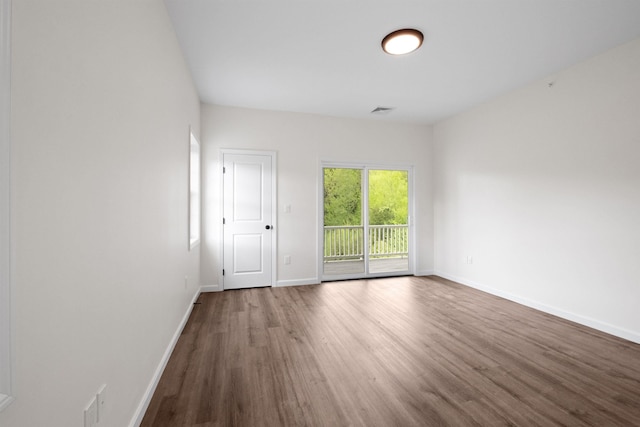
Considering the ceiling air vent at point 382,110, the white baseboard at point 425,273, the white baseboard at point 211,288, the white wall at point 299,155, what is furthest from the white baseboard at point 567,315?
the white baseboard at point 211,288

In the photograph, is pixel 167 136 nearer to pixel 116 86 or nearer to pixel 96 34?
pixel 116 86

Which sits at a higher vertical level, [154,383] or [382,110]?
[382,110]

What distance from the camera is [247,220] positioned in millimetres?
4336

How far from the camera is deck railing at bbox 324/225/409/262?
16.7 ft

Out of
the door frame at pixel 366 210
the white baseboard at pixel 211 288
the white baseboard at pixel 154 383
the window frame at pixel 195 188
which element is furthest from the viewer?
the door frame at pixel 366 210


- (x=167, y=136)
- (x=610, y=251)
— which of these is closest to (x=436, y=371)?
(x=610, y=251)

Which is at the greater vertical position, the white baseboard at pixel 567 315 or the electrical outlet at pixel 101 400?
the electrical outlet at pixel 101 400

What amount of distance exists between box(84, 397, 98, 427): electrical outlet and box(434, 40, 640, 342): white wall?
4.00 metres

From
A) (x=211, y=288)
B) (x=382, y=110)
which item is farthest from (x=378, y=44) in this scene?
(x=211, y=288)

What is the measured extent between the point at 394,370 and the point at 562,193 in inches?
108

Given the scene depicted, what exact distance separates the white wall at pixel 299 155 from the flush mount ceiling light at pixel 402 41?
2.08 metres

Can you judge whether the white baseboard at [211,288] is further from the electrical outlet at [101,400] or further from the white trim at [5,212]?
the white trim at [5,212]

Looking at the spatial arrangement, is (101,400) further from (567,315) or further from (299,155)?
(567,315)

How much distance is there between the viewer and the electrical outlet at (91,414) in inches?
42.8
